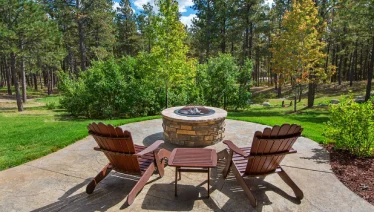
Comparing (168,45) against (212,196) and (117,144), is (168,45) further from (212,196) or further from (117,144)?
(212,196)

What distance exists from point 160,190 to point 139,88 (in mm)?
6936

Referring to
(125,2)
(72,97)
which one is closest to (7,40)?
(72,97)

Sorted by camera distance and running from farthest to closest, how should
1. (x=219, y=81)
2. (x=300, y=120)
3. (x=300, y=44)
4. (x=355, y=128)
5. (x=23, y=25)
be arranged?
(x=23, y=25) < (x=300, y=44) < (x=219, y=81) < (x=300, y=120) < (x=355, y=128)

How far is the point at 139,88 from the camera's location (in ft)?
31.8

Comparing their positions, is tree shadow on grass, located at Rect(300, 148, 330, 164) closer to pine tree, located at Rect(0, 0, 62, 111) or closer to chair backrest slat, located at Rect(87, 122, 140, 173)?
chair backrest slat, located at Rect(87, 122, 140, 173)

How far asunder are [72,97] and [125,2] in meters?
22.1

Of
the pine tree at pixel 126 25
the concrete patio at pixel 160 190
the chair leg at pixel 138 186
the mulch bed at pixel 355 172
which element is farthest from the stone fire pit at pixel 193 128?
the pine tree at pixel 126 25

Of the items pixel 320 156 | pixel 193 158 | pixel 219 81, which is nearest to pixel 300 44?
pixel 219 81

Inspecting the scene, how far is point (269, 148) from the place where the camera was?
283 centimetres

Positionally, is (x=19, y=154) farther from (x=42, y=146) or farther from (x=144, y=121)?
(x=144, y=121)

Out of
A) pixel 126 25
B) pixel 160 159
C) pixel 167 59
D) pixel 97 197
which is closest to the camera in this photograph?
pixel 97 197

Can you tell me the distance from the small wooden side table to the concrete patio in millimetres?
334

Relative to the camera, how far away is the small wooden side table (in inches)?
116

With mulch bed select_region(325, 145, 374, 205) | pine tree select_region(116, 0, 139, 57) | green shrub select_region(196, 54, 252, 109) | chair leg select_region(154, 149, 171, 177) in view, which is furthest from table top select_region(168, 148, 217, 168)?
pine tree select_region(116, 0, 139, 57)
